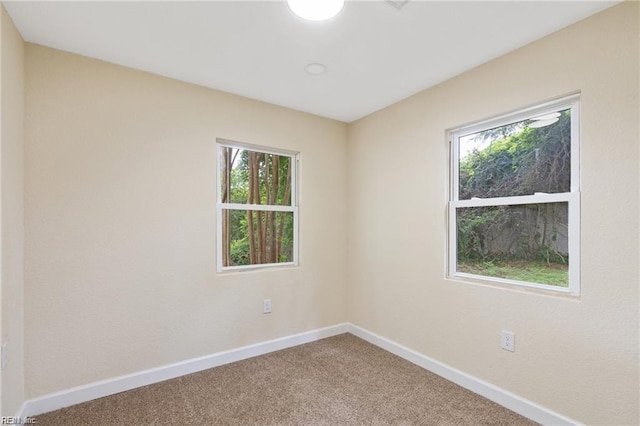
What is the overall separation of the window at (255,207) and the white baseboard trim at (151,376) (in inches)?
29.1

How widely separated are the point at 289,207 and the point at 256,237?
455 millimetres

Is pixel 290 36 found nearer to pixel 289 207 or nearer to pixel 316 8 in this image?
pixel 316 8

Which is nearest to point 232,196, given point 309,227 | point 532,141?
point 309,227

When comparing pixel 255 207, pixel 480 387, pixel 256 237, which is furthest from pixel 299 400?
pixel 255 207

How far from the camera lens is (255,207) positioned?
9.89 feet

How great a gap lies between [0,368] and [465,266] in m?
2.94

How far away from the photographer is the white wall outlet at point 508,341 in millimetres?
2070

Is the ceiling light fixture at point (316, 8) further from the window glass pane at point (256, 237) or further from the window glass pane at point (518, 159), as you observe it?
the window glass pane at point (256, 237)

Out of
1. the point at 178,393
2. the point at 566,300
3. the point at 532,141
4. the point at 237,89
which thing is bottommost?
the point at 178,393

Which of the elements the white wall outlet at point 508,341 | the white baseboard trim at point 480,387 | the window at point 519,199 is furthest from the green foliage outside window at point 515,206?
the white baseboard trim at point 480,387

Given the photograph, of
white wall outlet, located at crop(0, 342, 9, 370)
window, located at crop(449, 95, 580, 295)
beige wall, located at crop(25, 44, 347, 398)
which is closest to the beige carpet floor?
beige wall, located at crop(25, 44, 347, 398)

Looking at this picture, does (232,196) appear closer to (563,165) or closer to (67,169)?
(67,169)

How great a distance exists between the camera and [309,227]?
10.8ft

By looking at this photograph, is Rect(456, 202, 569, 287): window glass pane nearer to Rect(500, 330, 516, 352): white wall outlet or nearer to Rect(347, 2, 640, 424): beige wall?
Rect(347, 2, 640, 424): beige wall
